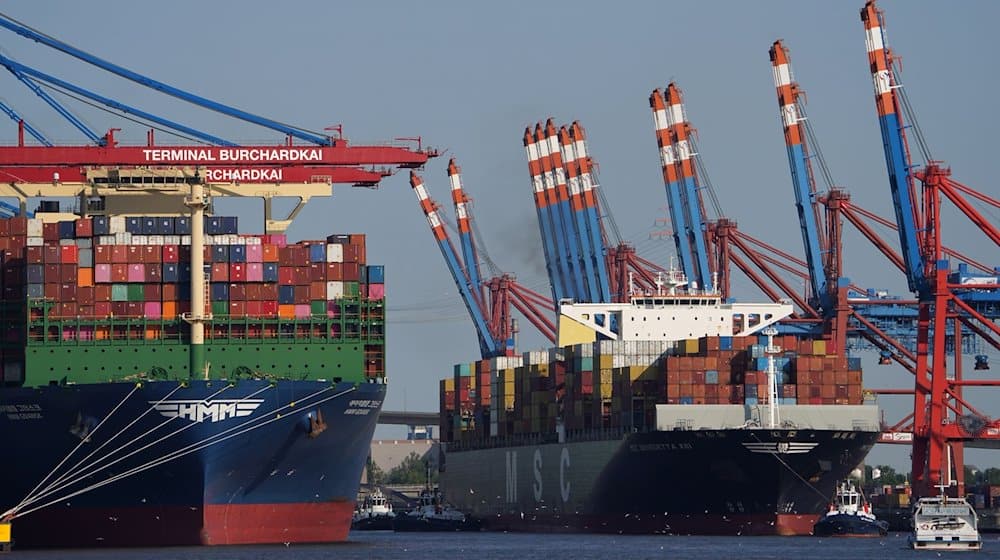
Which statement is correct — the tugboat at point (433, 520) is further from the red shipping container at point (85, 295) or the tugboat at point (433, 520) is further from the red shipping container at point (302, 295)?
the red shipping container at point (85, 295)

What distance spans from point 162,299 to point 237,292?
7.17 ft

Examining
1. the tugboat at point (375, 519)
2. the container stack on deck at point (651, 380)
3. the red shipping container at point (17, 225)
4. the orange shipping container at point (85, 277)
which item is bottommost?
the tugboat at point (375, 519)

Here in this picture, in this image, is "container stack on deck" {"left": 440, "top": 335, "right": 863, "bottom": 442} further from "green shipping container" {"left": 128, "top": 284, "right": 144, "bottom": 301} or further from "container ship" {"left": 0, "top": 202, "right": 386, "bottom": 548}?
"green shipping container" {"left": 128, "top": 284, "right": 144, "bottom": 301}

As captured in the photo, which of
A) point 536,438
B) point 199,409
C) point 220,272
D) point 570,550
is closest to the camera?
point 199,409

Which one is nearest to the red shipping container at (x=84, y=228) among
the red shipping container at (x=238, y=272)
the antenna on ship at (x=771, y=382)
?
the red shipping container at (x=238, y=272)

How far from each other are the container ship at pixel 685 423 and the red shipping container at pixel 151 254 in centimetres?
1892

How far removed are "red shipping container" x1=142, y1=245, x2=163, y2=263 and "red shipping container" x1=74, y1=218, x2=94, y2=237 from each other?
72.1 inches

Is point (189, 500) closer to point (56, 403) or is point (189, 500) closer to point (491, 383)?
point (56, 403)

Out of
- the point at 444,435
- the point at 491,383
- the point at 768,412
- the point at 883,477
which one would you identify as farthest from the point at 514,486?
the point at 883,477

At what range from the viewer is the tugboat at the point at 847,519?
3054 inches

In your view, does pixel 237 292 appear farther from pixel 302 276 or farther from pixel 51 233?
pixel 51 233

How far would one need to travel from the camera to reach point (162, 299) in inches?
2594

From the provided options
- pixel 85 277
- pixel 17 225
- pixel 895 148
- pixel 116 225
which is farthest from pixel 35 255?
pixel 895 148

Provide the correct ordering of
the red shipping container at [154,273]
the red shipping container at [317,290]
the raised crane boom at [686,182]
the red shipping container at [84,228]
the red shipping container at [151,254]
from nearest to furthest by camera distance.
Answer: the red shipping container at [154,273]
the red shipping container at [151,254]
the red shipping container at [317,290]
the red shipping container at [84,228]
the raised crane boom at [686,182]
